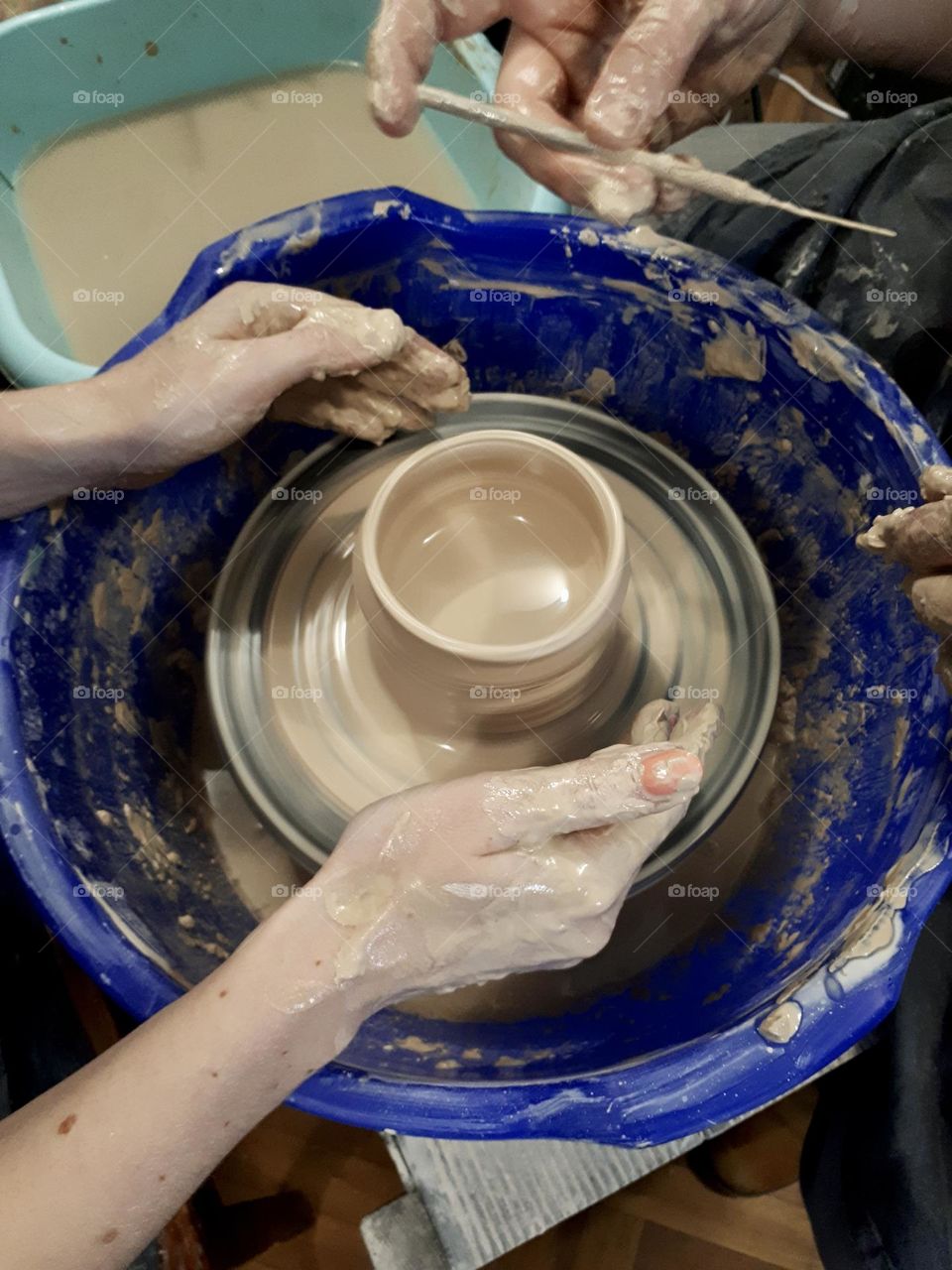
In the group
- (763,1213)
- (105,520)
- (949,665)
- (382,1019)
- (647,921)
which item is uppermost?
(105,520)

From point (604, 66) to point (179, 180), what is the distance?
3.30 ft

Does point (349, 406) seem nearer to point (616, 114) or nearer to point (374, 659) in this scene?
point (374, 659)

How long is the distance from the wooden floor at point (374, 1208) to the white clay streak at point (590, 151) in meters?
1.26

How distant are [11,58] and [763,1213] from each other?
212cm

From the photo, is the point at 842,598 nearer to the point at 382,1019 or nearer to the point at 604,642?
the point at 604,642

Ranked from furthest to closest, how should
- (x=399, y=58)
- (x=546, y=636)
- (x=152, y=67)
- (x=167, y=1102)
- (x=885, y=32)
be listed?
(x=152, y=67) → (x=885, y=32) → (x=546, y=636) → (x=399, y=58) → (x=167, y=1102)

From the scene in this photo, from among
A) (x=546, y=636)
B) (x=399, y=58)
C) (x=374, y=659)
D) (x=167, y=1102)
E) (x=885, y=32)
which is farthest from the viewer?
(x=885, y=32)

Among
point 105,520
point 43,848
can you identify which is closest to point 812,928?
point 43,848

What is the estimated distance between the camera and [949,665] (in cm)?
74

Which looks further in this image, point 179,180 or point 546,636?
point 179,180

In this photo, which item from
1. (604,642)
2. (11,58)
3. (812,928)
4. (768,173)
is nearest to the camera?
(812,928)

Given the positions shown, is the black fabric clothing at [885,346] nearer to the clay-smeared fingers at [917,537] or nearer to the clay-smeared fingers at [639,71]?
the clay-smeared fingers at [639,71]

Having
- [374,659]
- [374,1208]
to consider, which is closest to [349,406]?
[374,659]

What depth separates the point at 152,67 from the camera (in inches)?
60.1
